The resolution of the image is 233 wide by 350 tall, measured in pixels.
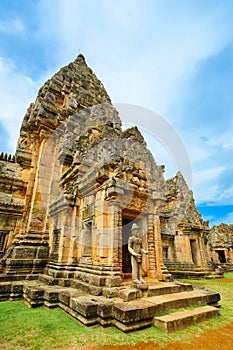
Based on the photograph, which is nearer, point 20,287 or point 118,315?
point 118,315

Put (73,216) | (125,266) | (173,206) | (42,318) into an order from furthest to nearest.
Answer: (173,206) < (125,266) < (73,216) < (42,318)

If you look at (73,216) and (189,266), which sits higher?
(73,216)

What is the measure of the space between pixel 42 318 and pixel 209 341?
3676 millimetres

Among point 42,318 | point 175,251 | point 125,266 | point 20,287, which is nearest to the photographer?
point 42,318

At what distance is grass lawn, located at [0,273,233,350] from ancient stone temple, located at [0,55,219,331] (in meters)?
0.20

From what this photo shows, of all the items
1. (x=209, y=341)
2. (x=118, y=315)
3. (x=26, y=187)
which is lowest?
(x=209, y=341)

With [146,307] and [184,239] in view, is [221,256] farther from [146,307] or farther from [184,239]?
[146,307]

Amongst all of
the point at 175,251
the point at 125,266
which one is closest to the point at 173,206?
the point at 175,251

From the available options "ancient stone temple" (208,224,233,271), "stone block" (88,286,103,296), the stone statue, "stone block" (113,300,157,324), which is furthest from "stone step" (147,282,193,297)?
"ancient stone temple" (208,224,233,271)

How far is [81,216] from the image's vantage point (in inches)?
300

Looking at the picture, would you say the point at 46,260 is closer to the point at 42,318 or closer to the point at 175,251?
the point at 42,318

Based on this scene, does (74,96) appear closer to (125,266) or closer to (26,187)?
(26,187)

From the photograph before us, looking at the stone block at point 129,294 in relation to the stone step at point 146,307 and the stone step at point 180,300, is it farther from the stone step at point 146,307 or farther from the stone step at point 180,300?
the stone step at point 180,300

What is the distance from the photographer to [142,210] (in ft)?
23.7
